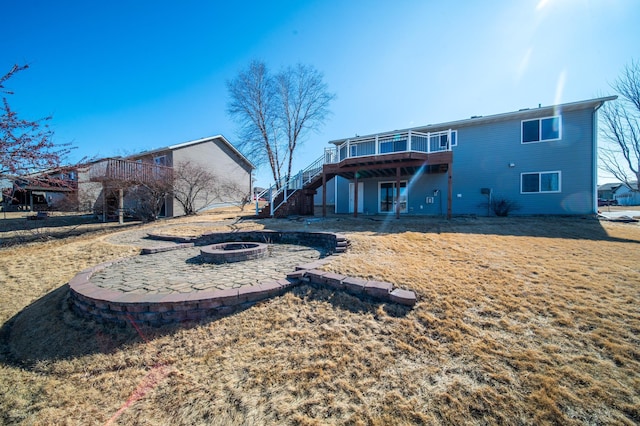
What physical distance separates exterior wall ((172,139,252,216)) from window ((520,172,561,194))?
1622cm

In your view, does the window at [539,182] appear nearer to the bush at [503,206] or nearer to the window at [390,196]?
the bush at [503,206]

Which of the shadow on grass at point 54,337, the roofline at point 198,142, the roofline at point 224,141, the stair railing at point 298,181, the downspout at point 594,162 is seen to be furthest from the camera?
the roofline at point 224,141

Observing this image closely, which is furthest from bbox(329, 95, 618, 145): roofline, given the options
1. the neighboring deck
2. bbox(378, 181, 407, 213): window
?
the neighboring deck

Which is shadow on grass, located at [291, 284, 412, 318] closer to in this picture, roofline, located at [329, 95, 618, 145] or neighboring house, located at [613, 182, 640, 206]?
roofline, located at [329, 95, 618, 145]

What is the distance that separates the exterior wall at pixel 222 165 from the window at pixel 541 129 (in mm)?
16478

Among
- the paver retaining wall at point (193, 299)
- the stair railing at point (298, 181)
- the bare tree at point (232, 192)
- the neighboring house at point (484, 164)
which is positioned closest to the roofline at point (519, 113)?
the neighboring house at point (484, 164)

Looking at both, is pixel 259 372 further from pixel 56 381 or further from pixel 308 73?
pixel 308 73

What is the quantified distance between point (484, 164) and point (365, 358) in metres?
13.9

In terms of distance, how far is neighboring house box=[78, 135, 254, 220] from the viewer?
481 inches

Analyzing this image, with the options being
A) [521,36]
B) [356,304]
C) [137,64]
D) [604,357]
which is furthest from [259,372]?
[137,64]

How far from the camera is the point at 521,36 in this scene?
7555 millimetres

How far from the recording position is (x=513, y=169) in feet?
40.7

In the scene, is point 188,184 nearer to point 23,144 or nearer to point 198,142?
point 198,142

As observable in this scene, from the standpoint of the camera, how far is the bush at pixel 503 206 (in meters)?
12.1
